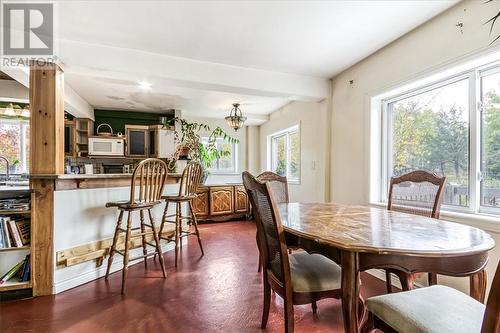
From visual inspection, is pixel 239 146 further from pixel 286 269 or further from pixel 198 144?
pixel 286 269

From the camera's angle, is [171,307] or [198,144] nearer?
[171,307]

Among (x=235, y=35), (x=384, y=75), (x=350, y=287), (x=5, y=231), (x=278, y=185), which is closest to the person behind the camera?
(x=350, y=287)

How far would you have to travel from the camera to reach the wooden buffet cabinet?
514cm

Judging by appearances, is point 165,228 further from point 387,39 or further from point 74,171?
point 387,39

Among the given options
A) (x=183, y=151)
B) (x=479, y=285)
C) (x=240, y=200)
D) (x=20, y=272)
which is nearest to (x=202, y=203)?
(x=240, y=200)

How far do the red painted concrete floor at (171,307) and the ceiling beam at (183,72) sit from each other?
2103 millimetres

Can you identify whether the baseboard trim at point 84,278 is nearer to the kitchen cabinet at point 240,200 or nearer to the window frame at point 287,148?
the kitchen cabinet at point 240,200

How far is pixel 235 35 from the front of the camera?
2.44 m

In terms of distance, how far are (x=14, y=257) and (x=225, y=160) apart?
14.4 feet

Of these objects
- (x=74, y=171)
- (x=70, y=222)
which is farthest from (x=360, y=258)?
(x=74, y=171)

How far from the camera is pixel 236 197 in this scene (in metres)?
5.52

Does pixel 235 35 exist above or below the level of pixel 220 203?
above

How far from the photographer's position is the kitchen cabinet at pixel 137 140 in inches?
206

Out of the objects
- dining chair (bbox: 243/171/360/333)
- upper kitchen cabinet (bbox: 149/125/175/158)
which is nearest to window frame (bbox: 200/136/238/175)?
upper kitchen cabinet (bbox: 149/125/175/158)
